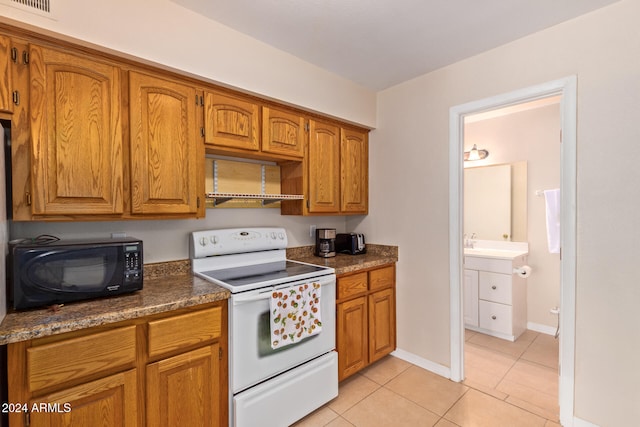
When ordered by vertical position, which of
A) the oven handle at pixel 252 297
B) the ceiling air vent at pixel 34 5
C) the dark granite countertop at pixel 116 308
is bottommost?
the oven handle at pixel 252 297

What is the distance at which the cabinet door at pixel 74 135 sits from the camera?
1.38 metres

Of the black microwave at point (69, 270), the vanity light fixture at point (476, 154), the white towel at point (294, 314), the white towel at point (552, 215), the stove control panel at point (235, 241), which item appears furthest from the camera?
the vanity light fixture at point (476, 154)

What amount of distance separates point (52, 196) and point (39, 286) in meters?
0.42

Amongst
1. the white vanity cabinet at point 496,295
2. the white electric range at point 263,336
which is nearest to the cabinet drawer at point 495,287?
the white vanity cabinet at point 496,295

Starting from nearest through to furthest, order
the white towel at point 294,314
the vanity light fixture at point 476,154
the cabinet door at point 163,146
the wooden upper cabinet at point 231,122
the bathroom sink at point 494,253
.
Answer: the cabinet door at point 163,146, the white towel at point 294,314, the wooden upper cabinet at point 231,122, the bathroom sink at point 494,253, the vanity light fixture at point 476,154

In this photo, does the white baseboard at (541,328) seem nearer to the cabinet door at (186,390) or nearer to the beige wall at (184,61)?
the beige wall at (184,61)

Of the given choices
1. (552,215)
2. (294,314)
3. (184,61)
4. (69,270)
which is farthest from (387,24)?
(552,215)

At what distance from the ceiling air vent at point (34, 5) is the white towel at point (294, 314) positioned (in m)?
1.74

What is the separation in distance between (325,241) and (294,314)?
97 centimetres

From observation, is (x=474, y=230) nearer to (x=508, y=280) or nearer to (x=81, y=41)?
(x=508, y=280)

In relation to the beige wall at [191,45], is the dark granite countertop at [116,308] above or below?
below

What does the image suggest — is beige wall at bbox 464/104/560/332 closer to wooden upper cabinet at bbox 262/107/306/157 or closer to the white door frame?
the white door frame

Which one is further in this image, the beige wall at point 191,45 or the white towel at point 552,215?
the white towel at point 552,215

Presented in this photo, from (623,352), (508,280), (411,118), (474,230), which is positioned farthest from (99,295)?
(474,230)
